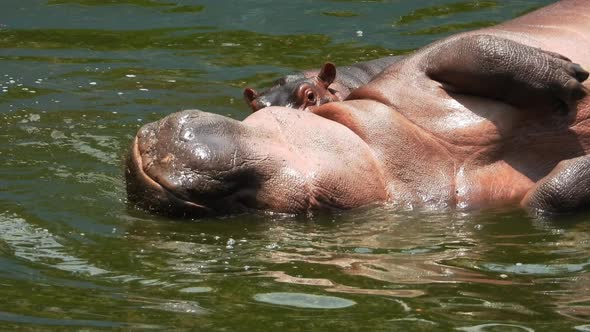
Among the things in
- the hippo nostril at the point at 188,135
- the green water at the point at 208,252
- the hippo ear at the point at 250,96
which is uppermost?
the hippo nostril at the point at 188,135

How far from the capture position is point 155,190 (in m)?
7.46

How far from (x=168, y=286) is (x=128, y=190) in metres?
1.64

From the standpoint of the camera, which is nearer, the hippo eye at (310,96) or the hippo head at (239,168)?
the hippo head at (239,168)

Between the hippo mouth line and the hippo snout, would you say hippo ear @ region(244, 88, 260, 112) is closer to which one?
the hippo snout

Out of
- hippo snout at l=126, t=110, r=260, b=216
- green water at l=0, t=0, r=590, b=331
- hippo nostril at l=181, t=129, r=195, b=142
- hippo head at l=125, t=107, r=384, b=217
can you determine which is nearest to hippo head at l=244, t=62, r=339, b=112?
green water at l=0, t=0, r=590, b=331

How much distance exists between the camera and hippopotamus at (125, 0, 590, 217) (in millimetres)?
7504

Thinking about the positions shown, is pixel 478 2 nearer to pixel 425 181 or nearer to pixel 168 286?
pixel 425 181

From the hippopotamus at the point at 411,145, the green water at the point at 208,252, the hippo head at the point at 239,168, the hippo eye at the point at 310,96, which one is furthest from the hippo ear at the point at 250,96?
the hippo head at the point at 239,168

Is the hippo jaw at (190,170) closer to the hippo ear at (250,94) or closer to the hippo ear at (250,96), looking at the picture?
the hippo ear at (250,96)

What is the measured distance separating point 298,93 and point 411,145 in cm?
256

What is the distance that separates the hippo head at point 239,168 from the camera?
742 cm

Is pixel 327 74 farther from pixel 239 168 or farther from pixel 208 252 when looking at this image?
pixel 208 252

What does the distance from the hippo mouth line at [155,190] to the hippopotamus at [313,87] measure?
309 cm

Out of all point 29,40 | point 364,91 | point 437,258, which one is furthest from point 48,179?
point 29,40
